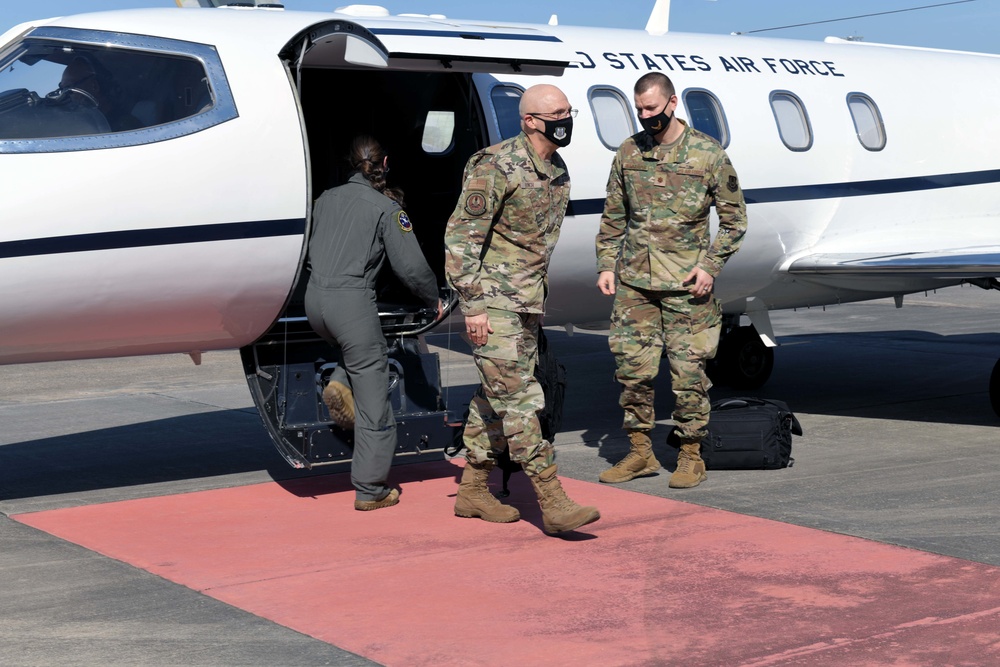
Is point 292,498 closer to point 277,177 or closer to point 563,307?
point 277,177

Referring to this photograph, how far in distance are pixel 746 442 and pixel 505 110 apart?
103 inches

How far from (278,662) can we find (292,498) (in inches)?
115

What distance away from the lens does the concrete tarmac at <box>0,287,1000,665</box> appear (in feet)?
17.7

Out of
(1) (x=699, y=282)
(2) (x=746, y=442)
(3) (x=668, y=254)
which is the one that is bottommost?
(2) (x=746, y=442)

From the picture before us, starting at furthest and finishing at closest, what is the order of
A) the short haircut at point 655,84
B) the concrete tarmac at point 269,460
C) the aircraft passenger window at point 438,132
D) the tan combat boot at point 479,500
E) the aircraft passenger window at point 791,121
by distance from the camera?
the aircraft passenger window at point 791,121
the aircraft passenger window at point 438,132
the short haircut at point 655,84
the tan combat boot at point 479,500
the concrete tarmac at point 269,460

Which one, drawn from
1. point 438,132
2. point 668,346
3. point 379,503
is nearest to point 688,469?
point 668,346

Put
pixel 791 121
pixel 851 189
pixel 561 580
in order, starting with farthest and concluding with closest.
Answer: pixel 851 189, pixel 791 121, pixel 561 580

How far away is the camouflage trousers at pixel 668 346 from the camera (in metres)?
7.69

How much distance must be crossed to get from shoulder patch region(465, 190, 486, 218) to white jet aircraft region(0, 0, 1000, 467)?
A: 45.8 inches

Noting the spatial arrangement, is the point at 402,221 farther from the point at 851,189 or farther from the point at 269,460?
the point at 851,189

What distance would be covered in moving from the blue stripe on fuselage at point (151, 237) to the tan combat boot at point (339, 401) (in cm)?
90

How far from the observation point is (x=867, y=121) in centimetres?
1043

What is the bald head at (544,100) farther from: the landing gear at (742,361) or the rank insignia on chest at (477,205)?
the landing gear at (742,361)

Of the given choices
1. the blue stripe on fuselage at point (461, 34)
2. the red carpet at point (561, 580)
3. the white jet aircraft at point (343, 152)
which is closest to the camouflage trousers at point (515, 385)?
the red carpet at point (561, 580)
